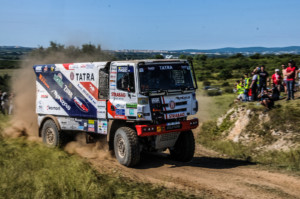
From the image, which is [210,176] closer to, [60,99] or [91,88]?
[91,88]

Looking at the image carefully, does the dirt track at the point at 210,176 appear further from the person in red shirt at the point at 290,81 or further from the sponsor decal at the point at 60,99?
the person in red shirt at the point at 290,81

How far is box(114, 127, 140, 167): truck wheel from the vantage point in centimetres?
992

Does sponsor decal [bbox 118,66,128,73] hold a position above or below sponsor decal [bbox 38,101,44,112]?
above

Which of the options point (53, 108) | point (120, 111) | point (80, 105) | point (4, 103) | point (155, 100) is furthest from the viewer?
point (4, 103)

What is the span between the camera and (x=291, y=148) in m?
11.7

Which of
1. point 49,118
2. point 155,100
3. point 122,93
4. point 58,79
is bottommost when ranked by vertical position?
point 49,118

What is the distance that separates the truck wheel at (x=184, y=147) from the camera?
11031 millimetres

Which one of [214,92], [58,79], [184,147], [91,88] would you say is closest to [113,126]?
Answer: [91,88]

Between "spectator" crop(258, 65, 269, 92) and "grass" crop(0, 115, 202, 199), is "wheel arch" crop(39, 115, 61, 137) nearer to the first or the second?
"grass" crop(0, 115, 202, 199)

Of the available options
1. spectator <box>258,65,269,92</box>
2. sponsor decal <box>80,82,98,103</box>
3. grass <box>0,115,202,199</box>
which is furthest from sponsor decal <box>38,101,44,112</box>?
spectator <box>258,65,269,92</box>

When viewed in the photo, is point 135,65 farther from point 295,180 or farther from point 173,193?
point 295,180

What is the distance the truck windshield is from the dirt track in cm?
237

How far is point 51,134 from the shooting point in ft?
42.6

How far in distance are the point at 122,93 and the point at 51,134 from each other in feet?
14.3
